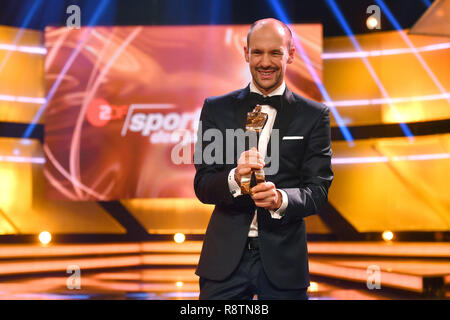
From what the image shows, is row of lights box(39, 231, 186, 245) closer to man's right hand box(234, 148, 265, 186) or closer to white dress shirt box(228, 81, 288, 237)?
white dress shirt box(228, 81, 288, 237)

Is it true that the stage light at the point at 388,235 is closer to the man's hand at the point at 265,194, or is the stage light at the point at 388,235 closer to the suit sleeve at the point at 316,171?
the suit sleeve at the point at 316,171

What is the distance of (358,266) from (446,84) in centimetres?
266

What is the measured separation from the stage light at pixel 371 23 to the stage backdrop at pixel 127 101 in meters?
1.62

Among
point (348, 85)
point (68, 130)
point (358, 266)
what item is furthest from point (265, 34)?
point (348, 85)

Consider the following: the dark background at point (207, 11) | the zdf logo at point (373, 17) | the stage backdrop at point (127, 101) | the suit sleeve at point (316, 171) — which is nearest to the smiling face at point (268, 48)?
the suit sleeve at point (316, 171)

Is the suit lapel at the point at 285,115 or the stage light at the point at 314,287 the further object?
the stage light at the point at 314,287

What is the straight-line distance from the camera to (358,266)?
5664 mm

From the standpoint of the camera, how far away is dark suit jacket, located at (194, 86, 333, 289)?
1714 mm

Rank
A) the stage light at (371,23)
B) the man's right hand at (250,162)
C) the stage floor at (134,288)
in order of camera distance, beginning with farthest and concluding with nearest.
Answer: the stage light at (371,23) < the stage floor at (134,288) < the man's right hand at (250,162)

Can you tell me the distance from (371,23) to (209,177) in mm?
5674

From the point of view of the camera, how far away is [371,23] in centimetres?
688

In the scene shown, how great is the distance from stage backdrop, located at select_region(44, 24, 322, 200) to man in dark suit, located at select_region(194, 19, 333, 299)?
475cm

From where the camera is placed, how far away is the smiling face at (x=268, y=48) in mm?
1730
